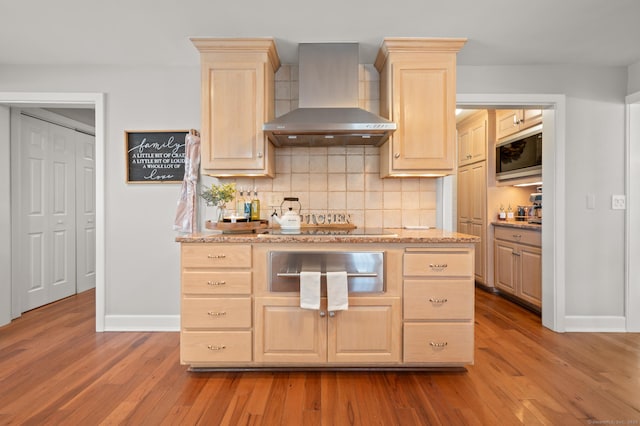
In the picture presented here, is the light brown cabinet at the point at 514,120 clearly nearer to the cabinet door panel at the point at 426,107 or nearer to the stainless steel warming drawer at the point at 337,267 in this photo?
the cabinet door panel at the point at 426,107

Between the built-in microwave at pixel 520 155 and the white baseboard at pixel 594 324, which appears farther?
the built-in microwave at pixel 520 155

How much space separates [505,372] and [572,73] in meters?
2.53

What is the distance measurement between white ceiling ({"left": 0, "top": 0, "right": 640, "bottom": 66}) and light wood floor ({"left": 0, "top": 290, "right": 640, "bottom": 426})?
7.40 ft

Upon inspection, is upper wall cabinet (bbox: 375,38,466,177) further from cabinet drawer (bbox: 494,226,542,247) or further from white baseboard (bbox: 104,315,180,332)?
white baseboard (bbox: 104,315,180,332)

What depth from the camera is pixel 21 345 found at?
2.76 meters

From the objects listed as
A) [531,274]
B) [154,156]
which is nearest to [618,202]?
[531,274]

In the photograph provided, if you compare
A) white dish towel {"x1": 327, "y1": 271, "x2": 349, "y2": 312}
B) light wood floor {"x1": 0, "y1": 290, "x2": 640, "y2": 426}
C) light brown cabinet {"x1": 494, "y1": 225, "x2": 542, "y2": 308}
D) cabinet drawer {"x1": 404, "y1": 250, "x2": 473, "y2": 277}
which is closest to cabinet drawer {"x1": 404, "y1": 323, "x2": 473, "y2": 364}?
light wood floor {"x1": 0, "y1": 290, "x2": 640, "y2": 426}

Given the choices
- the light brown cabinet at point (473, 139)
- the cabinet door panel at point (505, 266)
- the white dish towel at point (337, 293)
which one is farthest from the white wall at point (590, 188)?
the white dish towel at point (337, 293)

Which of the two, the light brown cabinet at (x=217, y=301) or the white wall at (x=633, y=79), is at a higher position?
the white wall at (x=633, y=79)

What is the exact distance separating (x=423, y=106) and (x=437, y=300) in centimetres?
136

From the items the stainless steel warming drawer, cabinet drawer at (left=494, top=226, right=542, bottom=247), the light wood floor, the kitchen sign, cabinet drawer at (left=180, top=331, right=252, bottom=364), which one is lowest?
the light wood floor

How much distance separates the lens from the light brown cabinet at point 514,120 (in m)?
3.67

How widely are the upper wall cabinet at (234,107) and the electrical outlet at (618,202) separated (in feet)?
9.58

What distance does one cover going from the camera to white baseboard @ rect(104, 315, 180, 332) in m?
3.09
